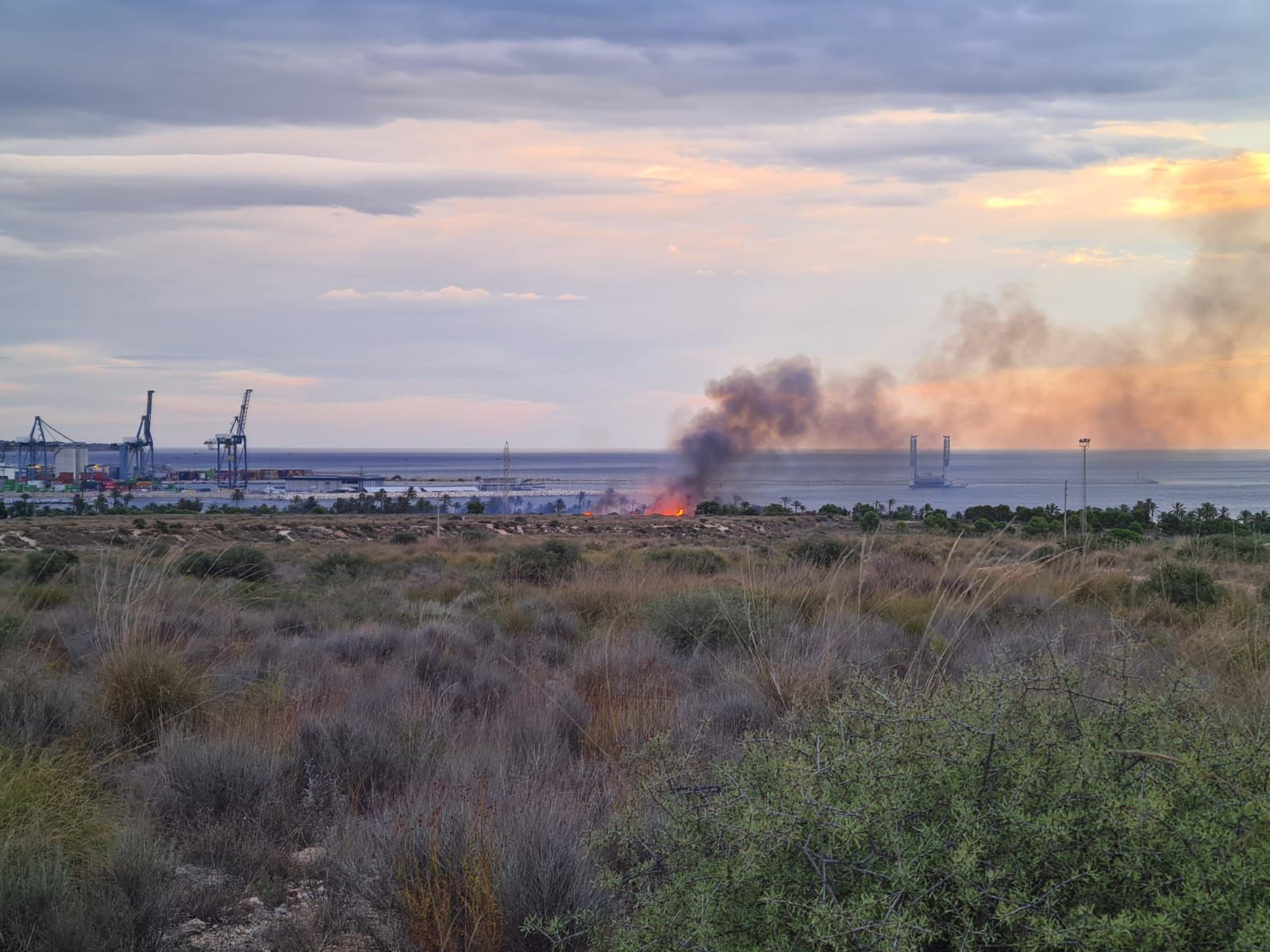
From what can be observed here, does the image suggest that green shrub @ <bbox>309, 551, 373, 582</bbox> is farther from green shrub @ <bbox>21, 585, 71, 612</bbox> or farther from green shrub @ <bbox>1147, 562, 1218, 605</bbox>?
A: green shrub @ <bbox>1147, 562, 1218, 605</bbox>

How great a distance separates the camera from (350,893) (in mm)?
3574

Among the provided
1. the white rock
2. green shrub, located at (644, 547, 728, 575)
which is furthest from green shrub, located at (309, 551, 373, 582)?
the white rock

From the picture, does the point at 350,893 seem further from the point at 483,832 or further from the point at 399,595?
the point at 399,595

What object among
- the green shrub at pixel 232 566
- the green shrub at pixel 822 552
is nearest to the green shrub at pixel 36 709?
the green shrub at pixel 232 566

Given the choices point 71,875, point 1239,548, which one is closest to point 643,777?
point 71,875

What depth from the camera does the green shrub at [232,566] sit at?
1405 cm

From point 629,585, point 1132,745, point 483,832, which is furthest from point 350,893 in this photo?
point 629,585

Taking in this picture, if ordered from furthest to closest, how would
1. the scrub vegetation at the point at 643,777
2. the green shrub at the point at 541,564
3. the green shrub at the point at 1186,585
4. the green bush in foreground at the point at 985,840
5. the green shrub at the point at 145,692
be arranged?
the green shrub at the point at 541,564 < the green shrub at the point at 1186,585 < the green shrub at the point at 145,692 < the scrub vegetation at the point at 643,777 < the green bush in foreground at the point at 985,840

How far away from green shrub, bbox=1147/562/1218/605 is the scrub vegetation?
0.19 feet

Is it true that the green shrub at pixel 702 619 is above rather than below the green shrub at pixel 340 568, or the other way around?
above

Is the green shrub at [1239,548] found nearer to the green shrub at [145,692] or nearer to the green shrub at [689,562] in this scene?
the green shrub at [689,562]

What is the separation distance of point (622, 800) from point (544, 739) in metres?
1.21

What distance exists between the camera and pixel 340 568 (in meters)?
17.8

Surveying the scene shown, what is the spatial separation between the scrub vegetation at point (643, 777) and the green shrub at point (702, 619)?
56mm
